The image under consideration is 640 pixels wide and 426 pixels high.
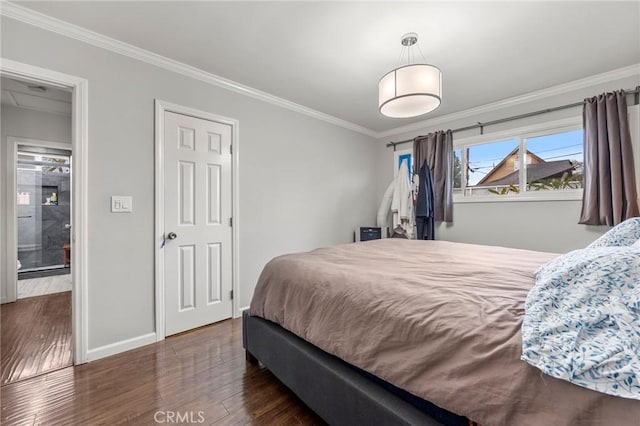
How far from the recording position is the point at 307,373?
1.36 metres

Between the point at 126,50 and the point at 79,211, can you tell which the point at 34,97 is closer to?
the point at 126,50

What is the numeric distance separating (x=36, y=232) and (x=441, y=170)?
24.1ft

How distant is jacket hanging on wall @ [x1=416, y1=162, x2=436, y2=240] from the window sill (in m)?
0.34

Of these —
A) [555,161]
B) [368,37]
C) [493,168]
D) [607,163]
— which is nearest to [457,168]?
[493,168]

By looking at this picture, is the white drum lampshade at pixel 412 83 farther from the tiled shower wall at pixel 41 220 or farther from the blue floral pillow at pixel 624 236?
the tiled shower wall at pixel 41 220

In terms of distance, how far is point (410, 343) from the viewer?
Answer: 99 centimetres

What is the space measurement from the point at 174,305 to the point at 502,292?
8.33 feet

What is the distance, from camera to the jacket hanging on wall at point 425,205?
3.72 metres

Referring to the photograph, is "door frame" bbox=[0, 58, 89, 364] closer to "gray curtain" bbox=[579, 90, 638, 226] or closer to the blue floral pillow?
the blue floral pillow

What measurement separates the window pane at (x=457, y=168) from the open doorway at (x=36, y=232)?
422 cm

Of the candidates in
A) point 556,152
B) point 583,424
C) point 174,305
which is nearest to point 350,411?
point 583,424

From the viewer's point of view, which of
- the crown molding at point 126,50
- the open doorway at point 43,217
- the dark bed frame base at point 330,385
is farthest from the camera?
the open doorway at point 43,217

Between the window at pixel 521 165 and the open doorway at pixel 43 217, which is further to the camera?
the open doorway at pixel 43 217

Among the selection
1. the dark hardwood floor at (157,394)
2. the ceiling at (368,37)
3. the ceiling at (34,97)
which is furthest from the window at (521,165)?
the ceiling at (34,97)
